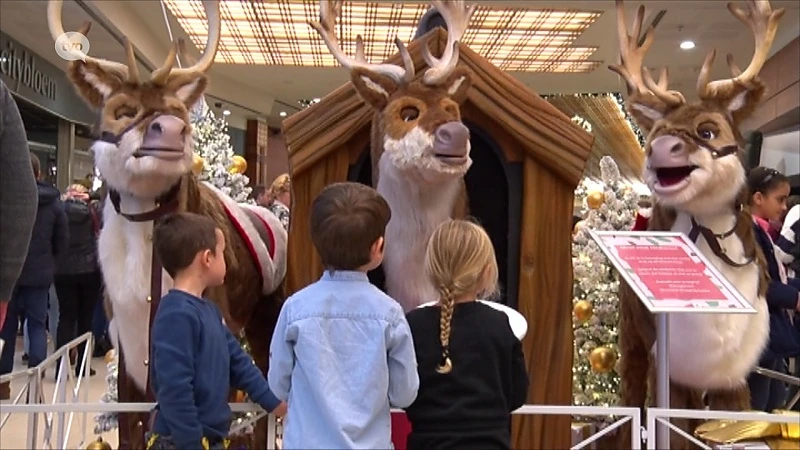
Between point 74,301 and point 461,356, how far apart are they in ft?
16.1

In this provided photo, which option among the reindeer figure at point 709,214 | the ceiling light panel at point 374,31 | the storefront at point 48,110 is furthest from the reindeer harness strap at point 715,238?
the storefront at point 48,110

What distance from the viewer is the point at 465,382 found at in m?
1.90

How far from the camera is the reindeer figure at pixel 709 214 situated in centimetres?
278

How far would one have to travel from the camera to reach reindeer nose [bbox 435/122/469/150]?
8.11 ft

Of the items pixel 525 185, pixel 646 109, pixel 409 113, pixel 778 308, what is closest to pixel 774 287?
pixel 778 308

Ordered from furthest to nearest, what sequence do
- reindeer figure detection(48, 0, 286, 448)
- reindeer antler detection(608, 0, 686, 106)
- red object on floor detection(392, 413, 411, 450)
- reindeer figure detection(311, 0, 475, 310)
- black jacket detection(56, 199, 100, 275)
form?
1. black jacket detection(56, 199, 100, 275)
2. reindeer antler detection(608, 0, 686, 106)
3. reindeer figure detection(48, 0, 286, 448)
4. reindeer figure detection(311, 0, 475, 310)
5. red object on floor detection(392, 413, 411, 450)

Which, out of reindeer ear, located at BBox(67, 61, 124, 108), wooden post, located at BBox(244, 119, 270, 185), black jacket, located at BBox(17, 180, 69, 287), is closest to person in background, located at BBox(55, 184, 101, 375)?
black jacket, located at BBox(17, 180, 69, 287)

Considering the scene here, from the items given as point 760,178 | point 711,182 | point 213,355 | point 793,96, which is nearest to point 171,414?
point 213,355

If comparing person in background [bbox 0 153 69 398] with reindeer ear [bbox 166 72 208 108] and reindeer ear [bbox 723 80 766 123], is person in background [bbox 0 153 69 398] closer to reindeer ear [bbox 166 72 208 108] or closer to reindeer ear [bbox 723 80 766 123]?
reindeer ear [bbox 166 72 208 108]

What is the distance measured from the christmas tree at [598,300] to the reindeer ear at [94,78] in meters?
2.16

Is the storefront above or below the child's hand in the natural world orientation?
above

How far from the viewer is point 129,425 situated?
3002 millimetres

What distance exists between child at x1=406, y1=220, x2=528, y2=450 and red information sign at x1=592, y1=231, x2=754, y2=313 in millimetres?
463

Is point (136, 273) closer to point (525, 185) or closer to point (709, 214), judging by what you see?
point (525, 185)
